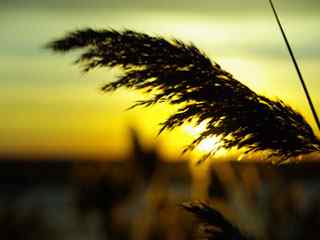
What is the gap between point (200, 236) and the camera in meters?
2.20

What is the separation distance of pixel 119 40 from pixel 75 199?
1028cm

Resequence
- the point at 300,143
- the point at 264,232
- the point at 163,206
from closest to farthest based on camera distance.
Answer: the point at 300,143, the point at 264,232, the point at 163,206

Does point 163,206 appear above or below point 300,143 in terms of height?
below

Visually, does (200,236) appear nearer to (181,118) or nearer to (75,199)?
(181,118)

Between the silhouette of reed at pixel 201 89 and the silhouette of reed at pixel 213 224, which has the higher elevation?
the silhouette of reed at pixel 201 89

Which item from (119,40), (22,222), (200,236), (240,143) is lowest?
(22,222)

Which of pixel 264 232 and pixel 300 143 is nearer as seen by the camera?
pixel 300 143

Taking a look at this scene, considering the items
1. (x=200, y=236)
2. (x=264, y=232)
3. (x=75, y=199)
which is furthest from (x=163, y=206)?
(x=200, y=236)

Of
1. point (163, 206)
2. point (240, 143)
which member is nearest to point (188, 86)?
point (240, 143)

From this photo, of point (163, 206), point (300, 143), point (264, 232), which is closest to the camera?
point (300, 143)

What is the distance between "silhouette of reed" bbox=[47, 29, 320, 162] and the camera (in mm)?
2135

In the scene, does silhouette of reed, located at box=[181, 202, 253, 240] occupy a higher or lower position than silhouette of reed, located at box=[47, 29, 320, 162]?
lower

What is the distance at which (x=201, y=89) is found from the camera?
2.18 metres

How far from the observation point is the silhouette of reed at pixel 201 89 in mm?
2135
